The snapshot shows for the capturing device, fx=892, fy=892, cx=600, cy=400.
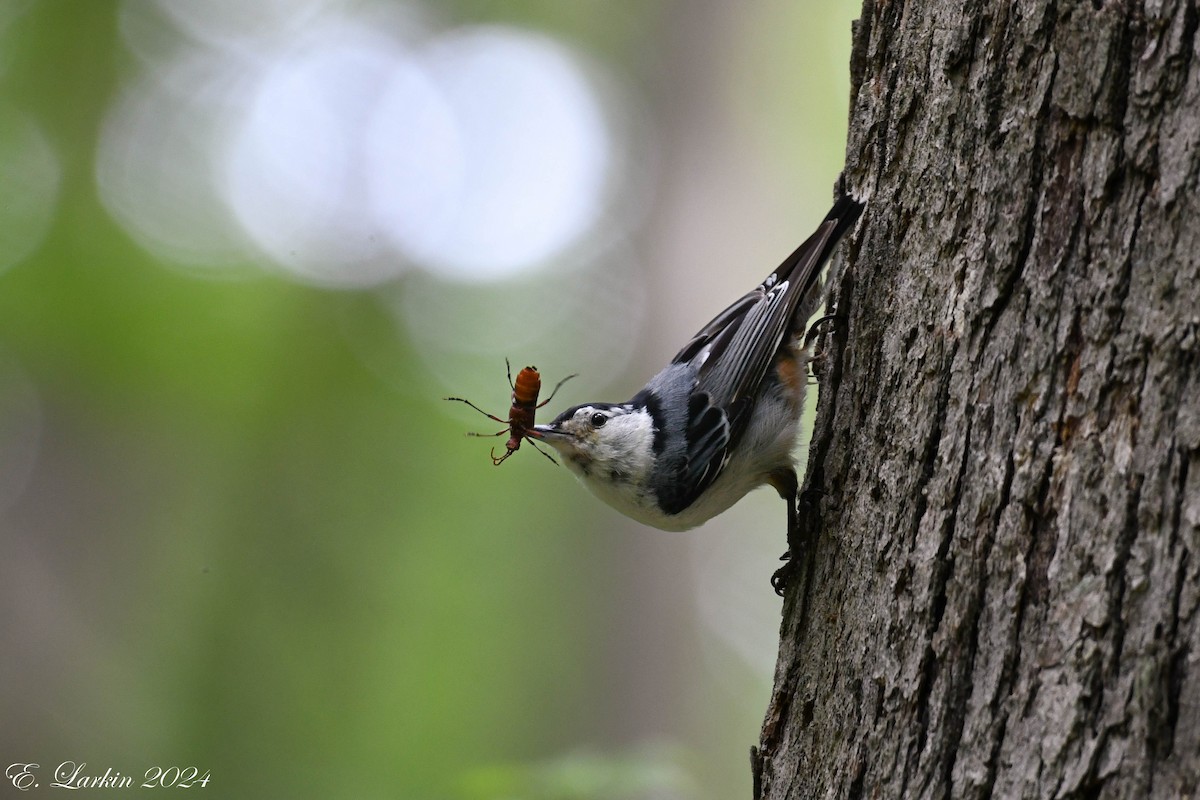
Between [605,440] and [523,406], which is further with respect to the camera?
[523,406]

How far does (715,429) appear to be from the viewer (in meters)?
3.06

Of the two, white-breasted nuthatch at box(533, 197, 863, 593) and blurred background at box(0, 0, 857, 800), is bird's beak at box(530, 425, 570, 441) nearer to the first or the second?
white-breasted nuthatch at box(533, 197, 863, 593)

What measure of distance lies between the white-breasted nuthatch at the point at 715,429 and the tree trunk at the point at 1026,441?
811 mm

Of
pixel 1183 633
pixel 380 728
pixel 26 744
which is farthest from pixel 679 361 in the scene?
pixel 380 728

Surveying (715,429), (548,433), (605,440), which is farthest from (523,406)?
(715,429)

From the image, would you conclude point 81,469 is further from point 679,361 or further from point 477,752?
point 679,361

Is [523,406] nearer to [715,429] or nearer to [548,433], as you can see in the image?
[548,433]

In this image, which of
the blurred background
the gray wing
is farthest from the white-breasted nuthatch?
the blurred background

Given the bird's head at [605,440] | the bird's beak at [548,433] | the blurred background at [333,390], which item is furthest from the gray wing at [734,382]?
the blurred background at [333,390]

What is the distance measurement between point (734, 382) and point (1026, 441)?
4.83 feet

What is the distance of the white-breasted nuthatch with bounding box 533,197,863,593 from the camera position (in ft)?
9.98

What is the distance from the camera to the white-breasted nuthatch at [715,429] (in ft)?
9.98

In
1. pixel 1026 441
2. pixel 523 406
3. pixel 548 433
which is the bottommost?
pixel 1026 441

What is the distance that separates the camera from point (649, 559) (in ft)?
23.8
